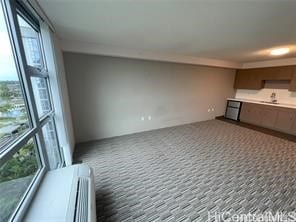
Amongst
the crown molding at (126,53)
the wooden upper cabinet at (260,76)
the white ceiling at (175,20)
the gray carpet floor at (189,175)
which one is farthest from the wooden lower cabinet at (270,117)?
the white ceiling at (175,20)

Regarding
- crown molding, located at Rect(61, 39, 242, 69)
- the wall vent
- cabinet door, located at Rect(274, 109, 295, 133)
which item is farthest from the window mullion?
cabinet door, located at Rect(274, 109, 295, 133)

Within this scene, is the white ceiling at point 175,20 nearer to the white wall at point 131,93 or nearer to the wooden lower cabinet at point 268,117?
the white wall at point 131,93

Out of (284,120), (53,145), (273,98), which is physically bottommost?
(284,120)

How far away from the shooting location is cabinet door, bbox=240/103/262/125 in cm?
537

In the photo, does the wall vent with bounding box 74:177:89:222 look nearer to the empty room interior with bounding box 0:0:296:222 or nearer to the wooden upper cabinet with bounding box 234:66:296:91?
the empty room interior with bounding box 0:0:296:222

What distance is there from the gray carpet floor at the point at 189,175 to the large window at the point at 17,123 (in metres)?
0.93

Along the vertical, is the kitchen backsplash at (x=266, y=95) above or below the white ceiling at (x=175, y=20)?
below

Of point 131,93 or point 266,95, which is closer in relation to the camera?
point 131,93

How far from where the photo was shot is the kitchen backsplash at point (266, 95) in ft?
16.4

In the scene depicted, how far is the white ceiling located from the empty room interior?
22 mm

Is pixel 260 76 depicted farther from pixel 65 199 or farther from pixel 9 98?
pixel 9 98

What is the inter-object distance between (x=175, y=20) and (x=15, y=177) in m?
2.62

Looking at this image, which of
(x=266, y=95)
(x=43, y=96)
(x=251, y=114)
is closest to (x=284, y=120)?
(x=251, y=114)

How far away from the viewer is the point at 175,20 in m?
2.04
